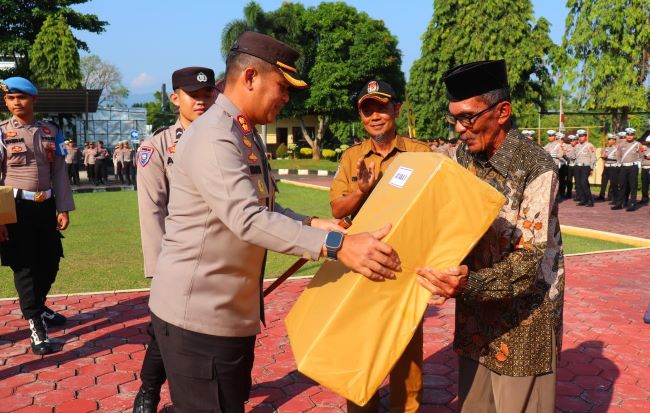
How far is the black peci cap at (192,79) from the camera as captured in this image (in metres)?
4.04

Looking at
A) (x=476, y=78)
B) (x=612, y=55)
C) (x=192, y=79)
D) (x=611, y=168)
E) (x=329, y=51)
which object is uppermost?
(x=329, y=51)

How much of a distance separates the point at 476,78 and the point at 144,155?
7.65ft

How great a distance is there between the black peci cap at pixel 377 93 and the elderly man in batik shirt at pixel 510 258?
112 centimetres

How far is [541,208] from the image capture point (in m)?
2.21

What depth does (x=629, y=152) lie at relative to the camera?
643 inches

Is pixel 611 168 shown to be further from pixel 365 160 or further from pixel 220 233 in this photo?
pixel 220 233

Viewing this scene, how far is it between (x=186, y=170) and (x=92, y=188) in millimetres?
23405

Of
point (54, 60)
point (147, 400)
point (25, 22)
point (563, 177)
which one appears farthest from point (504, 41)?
point (147, 400)

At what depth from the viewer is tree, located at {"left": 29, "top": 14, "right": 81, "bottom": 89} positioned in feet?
115

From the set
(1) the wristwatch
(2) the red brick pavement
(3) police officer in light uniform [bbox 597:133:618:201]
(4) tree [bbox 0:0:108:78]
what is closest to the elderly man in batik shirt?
(1) the wristwatch

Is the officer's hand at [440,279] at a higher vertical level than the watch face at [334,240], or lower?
lower

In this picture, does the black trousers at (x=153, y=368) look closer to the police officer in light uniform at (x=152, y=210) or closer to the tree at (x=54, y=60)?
the police officer in light uniform at (x=152, y=210)

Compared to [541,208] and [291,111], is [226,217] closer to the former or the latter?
[541,208]

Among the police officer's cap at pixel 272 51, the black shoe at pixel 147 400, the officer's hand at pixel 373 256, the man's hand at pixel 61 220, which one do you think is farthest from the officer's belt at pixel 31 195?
the officer's hand at pixel 373 256
